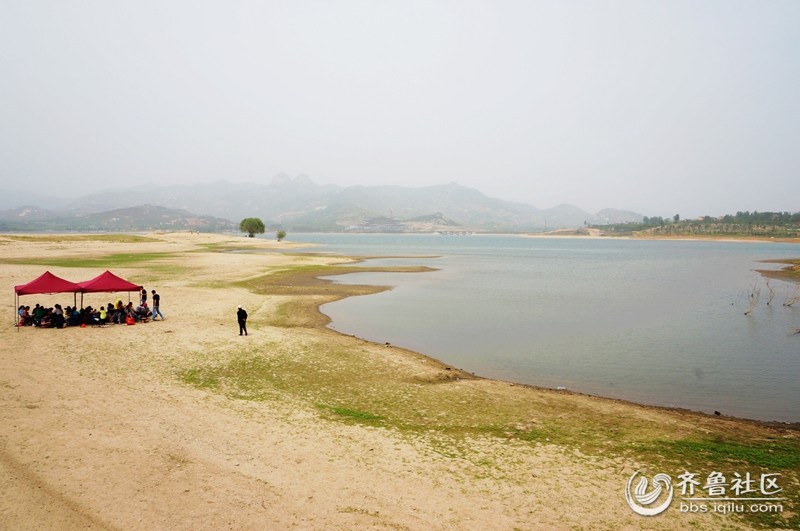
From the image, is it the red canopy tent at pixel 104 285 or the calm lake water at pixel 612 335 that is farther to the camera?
the red canopy tent at pixel 104 285

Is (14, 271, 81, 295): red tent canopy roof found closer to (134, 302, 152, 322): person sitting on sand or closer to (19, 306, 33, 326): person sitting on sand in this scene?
(19, 306, 33, 326): person sitting on sand

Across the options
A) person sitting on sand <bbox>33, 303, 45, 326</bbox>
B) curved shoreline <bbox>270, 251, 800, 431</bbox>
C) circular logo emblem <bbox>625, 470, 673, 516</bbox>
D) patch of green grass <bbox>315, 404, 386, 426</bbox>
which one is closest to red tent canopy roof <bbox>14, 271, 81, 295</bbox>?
person sitting on sand <bbox>33, 303, 45, 326</bbox>

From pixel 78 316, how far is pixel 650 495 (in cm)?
3047

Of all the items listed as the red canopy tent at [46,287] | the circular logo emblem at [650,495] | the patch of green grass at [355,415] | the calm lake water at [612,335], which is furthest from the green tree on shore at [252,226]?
the circular logo emblem at [650,495]

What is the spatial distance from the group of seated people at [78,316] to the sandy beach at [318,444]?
216 cm

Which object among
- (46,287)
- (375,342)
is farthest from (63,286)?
(375,342)

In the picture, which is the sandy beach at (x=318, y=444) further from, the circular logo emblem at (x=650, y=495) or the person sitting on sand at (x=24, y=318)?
the person sitting on sand at (x=24, y=318)

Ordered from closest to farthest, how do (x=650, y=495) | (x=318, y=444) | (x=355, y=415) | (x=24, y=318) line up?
(x=650, y=495) → (x=318, y=444) → (x=355, y=415) → (x=24, y=318)

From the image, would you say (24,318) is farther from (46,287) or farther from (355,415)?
(355,415)

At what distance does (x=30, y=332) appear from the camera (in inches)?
952

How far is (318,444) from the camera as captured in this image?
500 inches

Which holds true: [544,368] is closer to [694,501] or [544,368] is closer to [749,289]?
[694,501]

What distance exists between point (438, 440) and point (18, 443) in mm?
11864

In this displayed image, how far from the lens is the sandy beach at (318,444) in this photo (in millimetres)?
9484
